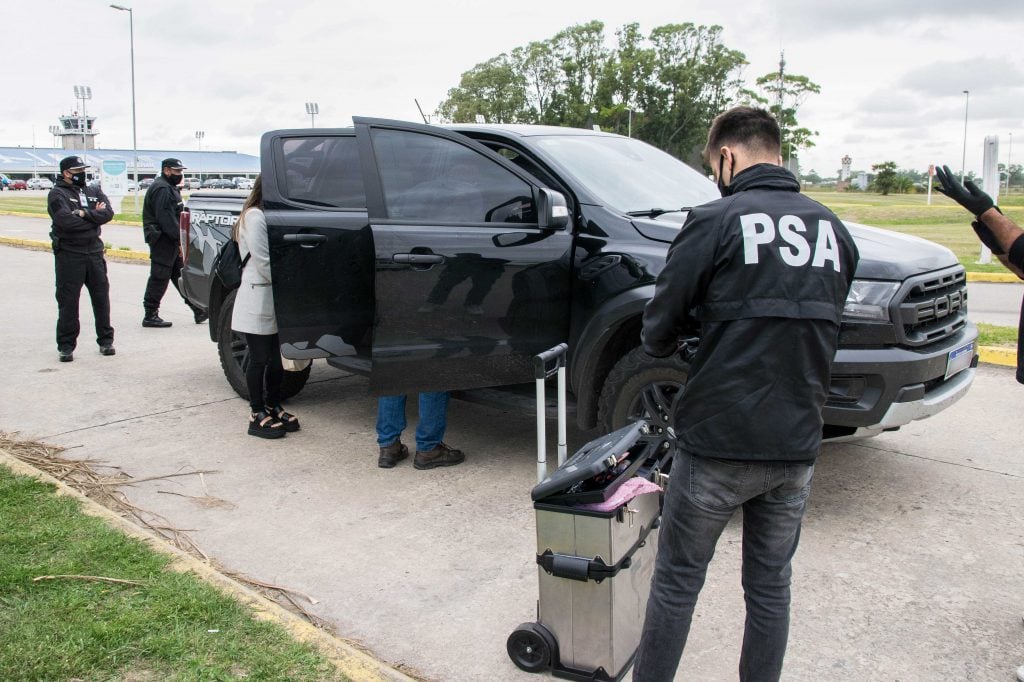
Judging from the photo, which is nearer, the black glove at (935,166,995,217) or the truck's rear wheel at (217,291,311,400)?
the black glove at (935,166,995,217)

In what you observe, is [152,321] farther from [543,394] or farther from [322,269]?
[543,394]

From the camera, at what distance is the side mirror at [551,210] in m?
4.22

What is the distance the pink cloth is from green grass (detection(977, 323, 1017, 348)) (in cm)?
565

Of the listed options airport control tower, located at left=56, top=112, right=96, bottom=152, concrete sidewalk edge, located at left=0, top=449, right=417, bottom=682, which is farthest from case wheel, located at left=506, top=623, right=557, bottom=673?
airport control tower, located at left=56, top=112, right=96, bottom=152

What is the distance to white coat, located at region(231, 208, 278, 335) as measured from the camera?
5.29 m

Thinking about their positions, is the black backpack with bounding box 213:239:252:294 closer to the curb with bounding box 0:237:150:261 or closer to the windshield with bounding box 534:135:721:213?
the windshield with bounding box 534:135:721:213

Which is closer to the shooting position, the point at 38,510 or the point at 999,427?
the point at 38,510

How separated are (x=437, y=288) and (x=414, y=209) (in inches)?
19.3

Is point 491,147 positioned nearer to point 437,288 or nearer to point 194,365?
point 437,288

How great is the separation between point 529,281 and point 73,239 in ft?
17.0

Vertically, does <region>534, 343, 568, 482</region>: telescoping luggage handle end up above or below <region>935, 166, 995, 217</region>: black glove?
below

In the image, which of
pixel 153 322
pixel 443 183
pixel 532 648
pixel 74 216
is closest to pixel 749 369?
pixel 532 648

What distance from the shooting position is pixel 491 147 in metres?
5.12

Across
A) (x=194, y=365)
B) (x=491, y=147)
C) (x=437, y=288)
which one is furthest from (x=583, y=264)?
(x=194, y=365)
